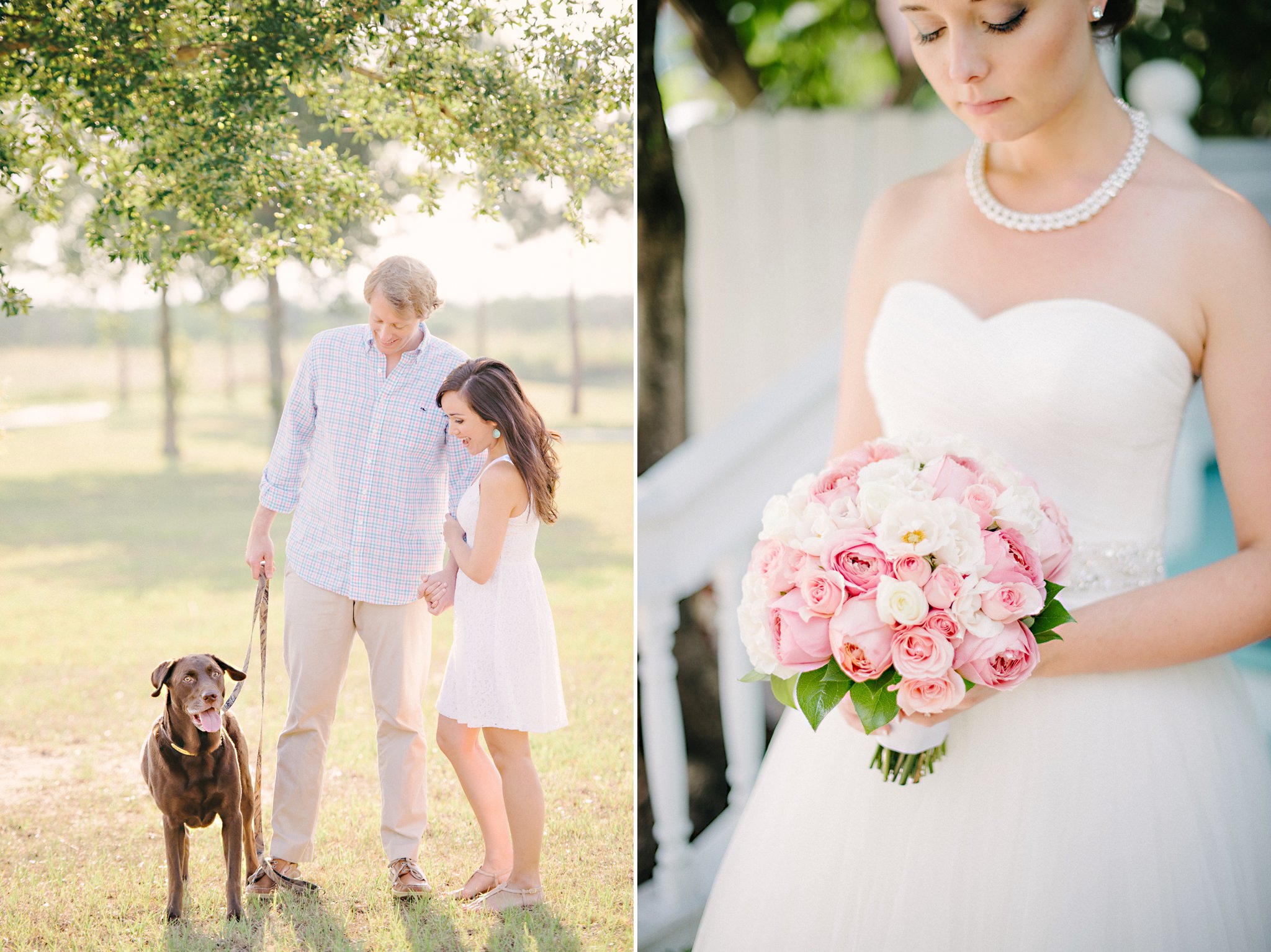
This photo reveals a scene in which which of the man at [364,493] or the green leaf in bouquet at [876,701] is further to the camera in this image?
the man at [364,493]

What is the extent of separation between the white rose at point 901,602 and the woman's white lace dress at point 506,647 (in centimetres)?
76

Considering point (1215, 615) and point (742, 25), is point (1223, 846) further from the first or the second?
point (742, 25)

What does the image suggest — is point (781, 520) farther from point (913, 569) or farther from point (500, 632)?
point (500, 632)

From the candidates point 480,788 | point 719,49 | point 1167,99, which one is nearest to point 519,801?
point 480,788

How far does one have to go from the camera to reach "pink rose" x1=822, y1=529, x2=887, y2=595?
1178 millimetres

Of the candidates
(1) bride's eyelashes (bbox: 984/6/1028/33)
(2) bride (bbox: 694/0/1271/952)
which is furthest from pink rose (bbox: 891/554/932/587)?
(1) bride's eyelashes (bbox: 984/6/1028/33)

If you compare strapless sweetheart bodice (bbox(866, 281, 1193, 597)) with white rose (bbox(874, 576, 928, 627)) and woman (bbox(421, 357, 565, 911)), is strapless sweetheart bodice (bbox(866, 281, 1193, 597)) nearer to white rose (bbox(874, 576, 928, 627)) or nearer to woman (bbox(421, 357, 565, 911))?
white rose (bbox(874, 576, 928, 627))

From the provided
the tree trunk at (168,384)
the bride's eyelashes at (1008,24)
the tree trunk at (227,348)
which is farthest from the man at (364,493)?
the bride's eyelashes at (1008,24)

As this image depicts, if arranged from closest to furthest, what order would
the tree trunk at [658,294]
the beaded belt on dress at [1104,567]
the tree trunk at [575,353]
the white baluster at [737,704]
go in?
the beaded belt on dress at [1104,567], the tree trunk at [575,353], the white baluster at [737,704], the tree trunk at [658,294]

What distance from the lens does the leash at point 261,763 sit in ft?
5.73

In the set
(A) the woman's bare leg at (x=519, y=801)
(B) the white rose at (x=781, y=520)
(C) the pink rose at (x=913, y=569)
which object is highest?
(B) the white rose at (x=781, y=520)

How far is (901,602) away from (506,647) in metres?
0.85

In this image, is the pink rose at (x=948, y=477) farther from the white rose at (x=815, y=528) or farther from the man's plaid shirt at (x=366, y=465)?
the man's plaid shirt at (x=366, y=465)

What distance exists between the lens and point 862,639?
116cm
